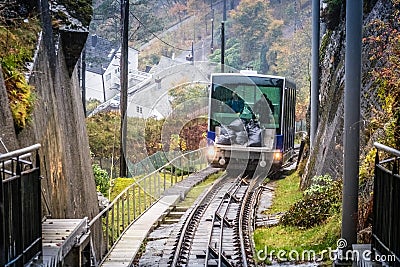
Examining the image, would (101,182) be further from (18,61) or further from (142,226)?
(18,61)

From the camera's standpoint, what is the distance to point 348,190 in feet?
24.6

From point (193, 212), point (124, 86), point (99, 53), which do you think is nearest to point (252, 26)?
point (99, 53)

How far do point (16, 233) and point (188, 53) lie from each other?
48744 mm

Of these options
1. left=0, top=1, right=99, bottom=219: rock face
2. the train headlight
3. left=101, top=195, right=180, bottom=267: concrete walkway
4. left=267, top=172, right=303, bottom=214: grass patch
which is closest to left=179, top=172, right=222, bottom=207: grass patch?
left=101, top=195, right=180, bottom=267: concrete walkway

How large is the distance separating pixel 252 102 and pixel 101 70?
71.4 ft

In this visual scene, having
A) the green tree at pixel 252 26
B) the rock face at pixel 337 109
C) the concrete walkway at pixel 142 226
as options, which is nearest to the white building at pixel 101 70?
the green tree at pixel 252 26

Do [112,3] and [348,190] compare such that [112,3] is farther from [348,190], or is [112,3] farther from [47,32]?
[348,190]

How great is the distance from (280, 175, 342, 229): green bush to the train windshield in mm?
6224

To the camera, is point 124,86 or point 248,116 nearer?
point 248,116

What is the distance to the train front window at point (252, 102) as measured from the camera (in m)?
19.3

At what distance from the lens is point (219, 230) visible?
13.3 metres

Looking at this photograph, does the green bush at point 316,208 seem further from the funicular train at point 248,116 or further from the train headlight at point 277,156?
the train headlight at point 277,156

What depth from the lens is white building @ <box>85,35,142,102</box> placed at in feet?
128

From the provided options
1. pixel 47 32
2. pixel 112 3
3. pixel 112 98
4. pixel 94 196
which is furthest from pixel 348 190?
pixel 112 3
